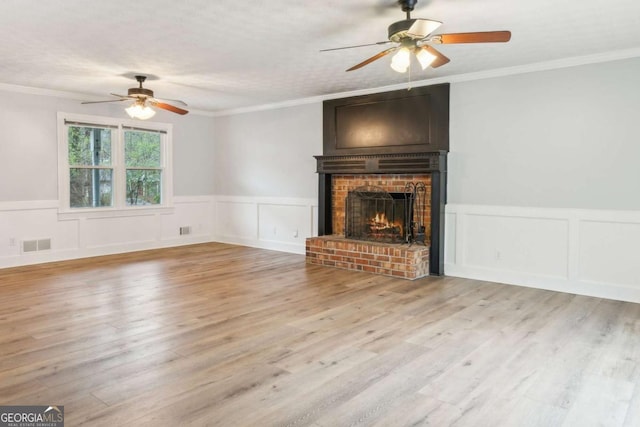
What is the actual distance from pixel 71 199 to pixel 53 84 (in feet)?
5.57

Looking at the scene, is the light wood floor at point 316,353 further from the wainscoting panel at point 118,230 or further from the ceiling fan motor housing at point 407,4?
the ceiling fan motor housing at point 407,4

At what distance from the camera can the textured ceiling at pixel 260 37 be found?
132 inches

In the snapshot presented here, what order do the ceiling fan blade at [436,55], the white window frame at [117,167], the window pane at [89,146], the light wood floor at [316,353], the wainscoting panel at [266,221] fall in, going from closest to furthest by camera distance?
the light wood floor at [316,353]
the ceiling fan blade at [436,55]
the white window frame at [117,167]
the window pane at [89,146]
the wainscoting panel at [266,221]

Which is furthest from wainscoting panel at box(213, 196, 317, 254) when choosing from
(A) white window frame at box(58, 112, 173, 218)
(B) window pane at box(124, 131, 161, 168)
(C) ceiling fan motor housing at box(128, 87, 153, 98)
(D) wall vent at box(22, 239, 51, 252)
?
(D) wall vent at box(22, 239, 51, 252)

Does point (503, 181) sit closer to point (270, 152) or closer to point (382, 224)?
point (382, 224)

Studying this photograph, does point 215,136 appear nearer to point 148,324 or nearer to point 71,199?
point 71,199

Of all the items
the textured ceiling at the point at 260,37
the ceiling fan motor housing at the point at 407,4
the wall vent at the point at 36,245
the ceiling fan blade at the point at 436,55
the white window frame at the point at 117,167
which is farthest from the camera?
the white window frame at the point at 117,167

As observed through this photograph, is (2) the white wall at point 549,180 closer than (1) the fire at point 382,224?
Yes

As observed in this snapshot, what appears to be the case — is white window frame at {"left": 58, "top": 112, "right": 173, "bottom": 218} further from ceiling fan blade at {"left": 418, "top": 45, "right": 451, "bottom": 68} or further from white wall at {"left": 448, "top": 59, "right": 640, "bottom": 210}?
ceiling fan blade at {"left": 418, "top": 45, "right": 451, "bottom": 68}

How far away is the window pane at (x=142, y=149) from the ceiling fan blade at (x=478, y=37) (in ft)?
18.6

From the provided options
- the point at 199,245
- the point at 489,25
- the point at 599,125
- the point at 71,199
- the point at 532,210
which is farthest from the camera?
the point at 199,245

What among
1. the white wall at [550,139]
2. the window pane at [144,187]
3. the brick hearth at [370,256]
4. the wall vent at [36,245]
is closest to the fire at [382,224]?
the brick hearth at [370,256]

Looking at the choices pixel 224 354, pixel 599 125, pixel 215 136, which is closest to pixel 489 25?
pixel 599 125

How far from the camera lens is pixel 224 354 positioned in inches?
122
